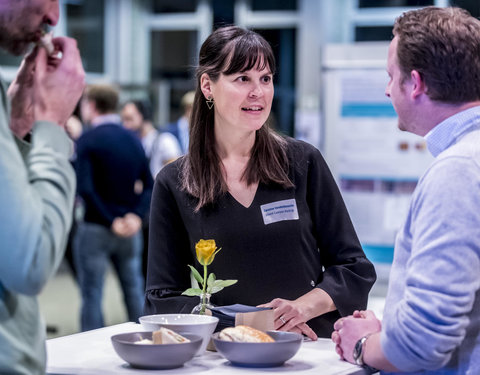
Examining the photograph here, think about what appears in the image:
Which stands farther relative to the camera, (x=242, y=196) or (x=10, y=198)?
(x=242, y=196)

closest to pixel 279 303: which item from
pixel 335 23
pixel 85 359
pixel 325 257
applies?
pixel 325 257

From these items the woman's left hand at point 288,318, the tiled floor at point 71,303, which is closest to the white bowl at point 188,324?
the woman's left hand at point 288,318

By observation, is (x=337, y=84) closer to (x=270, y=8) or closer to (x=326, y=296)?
(x=326, y=296)

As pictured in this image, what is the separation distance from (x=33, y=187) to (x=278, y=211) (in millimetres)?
1120

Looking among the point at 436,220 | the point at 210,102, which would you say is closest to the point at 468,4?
the point at 210,102

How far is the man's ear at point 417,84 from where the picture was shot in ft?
5.15

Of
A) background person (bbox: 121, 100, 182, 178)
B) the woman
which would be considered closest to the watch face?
the woman

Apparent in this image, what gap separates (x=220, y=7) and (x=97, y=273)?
7190 millimetres

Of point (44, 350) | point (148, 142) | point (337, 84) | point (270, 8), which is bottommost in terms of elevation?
point (148, 142)

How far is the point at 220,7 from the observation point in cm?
1134

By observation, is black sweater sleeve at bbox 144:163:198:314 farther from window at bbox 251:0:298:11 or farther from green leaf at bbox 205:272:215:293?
window at bbox 251:0:298:11

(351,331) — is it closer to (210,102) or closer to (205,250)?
(205,250)

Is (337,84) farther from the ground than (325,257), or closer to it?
farther from the ground

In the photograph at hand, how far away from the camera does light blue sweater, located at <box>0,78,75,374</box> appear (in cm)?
117
